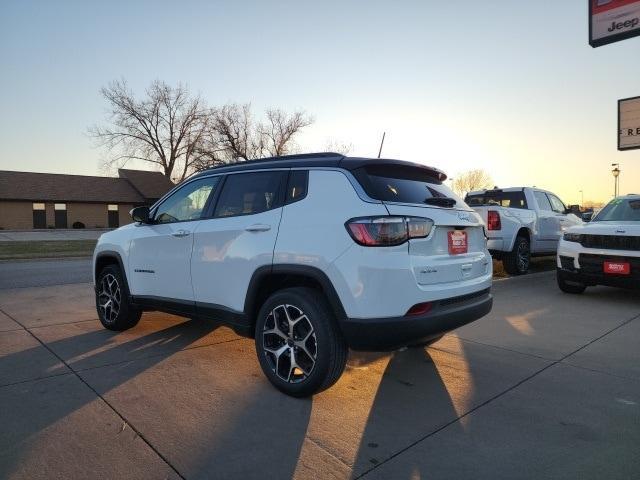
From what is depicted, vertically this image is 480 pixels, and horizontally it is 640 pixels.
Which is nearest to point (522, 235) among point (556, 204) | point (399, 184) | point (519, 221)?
point (519, 221)

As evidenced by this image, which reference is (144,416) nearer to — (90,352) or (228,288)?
(228,288)

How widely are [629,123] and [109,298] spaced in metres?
19.2

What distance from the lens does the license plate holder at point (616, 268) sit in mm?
6900

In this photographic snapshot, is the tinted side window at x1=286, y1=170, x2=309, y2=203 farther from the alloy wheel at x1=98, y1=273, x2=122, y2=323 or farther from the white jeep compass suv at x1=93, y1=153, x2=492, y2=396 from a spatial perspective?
the alloy wheel at x1=98, y1=273, x2=122, y2=323

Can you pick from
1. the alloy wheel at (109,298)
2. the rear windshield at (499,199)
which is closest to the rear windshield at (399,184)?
the alloy wheel at (109,298)

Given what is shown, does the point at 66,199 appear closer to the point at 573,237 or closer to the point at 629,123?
the point at 629,123

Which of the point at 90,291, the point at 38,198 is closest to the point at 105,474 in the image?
the point at 90,291

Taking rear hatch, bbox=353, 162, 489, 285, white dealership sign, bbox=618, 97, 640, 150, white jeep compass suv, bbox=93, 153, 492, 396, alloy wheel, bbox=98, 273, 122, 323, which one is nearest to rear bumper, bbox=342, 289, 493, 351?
white jeep compass suv, bbox=93, 153, 492, 396

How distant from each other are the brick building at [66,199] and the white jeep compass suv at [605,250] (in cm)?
4357

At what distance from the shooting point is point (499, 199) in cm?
1118

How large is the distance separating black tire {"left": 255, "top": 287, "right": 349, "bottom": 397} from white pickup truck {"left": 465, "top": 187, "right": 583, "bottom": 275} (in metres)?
7.28

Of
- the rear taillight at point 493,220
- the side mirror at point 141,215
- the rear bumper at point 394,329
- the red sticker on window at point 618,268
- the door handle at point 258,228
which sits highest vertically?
the side mirror at point 141,215

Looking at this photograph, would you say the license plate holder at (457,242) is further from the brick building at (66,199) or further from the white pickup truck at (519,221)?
the brick building at (66,199)

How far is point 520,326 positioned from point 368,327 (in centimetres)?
347
